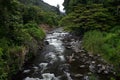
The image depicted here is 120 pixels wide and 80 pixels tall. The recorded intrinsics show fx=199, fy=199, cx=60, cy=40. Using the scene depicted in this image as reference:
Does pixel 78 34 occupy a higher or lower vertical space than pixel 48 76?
higher

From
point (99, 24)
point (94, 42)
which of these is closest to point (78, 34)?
point (99, 24)

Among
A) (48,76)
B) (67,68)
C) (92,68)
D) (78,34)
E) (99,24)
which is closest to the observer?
(48,76)

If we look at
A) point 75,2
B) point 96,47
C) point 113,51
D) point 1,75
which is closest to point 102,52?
point 96,47

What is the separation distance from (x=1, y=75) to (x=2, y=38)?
603 centimetres

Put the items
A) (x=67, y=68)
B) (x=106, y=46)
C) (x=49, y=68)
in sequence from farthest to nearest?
(x=106, y=46), (x=49, y=68), (x=67, y=68)

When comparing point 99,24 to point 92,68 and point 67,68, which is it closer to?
point 92,68

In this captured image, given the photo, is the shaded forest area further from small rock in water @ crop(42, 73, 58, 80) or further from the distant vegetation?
small rock in water @ crop(42, 73, 58, 80)

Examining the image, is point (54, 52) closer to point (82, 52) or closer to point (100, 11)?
point (82, 52)

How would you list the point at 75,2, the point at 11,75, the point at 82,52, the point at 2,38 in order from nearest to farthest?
the point at 11,75
the point at 2,38
the point at 82,52
the point at 75,2

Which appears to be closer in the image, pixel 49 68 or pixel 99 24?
pixel 49 68

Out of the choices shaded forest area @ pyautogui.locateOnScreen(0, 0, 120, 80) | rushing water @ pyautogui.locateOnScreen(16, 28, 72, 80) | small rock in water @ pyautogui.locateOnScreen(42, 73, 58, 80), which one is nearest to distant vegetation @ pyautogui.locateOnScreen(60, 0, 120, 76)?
shaded forest area @ pyautogui.locateOnScreen(0, 0, 120, 80)

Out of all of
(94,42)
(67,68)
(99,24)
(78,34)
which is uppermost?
(99,24)

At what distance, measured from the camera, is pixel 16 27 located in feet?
68.6

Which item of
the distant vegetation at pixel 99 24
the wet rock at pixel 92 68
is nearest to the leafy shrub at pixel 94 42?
the distant vegetation at pixel 99 24
